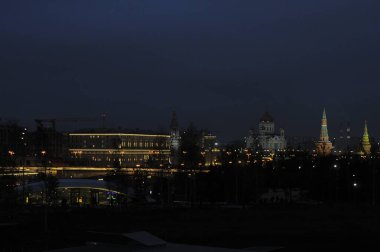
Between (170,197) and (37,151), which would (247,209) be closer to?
(170,197)

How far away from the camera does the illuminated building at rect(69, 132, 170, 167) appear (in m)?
166

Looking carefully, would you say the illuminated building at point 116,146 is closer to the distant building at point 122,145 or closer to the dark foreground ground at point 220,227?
the distant building at point 122,145

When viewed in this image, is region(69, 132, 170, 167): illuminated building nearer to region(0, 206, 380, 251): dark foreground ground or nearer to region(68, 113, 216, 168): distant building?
region(68, 113, 216, 168): distant building

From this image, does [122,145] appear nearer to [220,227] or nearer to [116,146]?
[116,146]

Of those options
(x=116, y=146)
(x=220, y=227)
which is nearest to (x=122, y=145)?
(x=116, y=146)

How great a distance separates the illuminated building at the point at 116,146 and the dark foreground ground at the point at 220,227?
117192 millimetres

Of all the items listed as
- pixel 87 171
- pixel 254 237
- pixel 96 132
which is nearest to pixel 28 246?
pixel 254 237

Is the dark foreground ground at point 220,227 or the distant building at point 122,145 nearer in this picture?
the dark foreground ground at point 220,227

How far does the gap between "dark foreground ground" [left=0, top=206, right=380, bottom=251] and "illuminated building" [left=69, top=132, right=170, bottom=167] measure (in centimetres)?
11719

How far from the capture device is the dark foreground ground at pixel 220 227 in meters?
29.3

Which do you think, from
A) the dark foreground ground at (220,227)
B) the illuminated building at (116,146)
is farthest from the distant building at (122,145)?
the dark foreground ground at (220,227)

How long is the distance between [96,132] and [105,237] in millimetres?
154794

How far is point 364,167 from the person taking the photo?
66.2 meters

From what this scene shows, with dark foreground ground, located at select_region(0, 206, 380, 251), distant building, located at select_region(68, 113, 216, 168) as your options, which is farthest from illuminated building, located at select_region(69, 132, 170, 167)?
dark foreground ground, located at select_region(0, 206, 380, 251)
